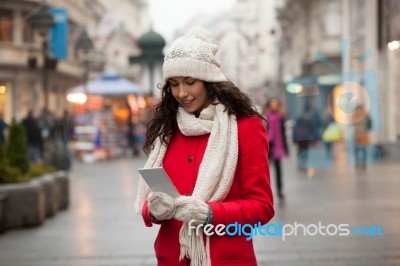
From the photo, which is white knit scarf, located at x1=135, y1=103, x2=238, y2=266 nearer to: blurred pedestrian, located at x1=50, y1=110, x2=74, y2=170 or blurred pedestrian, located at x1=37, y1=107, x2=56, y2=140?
blurred pedestrian, located at x1=50, y1=110, x2=74, y2=170

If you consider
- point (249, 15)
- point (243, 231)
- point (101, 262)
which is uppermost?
point (249, 15)

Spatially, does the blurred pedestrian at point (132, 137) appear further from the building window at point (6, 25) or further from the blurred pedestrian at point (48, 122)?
the building window at point (6, 25)

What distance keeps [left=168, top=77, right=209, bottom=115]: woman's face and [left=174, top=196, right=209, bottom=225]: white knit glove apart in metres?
0.42

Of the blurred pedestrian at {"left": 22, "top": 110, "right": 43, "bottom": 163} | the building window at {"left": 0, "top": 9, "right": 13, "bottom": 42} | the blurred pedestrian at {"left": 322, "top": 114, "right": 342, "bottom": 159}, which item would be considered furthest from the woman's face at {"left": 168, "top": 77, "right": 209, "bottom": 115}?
the building window at {"left": 0, "top": 9, "right": 13, "bottom": 42}

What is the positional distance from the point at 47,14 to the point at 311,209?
11.0 m

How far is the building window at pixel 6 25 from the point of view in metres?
45.6

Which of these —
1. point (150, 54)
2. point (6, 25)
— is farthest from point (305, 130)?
point (6, 25)

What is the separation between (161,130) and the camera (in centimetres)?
358

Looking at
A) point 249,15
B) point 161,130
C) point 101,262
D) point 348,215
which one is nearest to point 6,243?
point 101,262

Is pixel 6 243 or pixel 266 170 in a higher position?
pixel 266 170

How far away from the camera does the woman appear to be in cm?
330

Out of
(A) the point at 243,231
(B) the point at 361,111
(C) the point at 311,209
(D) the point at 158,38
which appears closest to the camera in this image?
(A) the point at 243,231

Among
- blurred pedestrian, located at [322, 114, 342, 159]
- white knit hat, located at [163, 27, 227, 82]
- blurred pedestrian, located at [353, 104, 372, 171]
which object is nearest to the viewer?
white knit hat, located at [163, 27, 227, 82]

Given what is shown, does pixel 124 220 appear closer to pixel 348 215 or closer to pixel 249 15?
pixel 348 215
